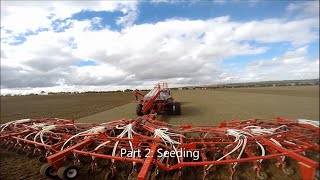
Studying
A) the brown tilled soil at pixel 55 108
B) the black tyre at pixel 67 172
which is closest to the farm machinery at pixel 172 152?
the black tyre at pixel 67 172

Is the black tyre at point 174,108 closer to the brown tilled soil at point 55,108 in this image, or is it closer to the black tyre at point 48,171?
the brown tilled soil at point 55,108

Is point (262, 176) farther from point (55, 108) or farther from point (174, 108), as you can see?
point (55, 108)

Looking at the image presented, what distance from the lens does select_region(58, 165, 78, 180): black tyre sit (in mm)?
3885

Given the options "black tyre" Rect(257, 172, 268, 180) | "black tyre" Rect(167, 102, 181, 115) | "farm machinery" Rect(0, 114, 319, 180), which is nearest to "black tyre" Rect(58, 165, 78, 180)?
"farm machinery" Rect(0, 114, 319, 180)

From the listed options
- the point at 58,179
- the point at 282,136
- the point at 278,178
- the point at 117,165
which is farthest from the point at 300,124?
the point at 58,179

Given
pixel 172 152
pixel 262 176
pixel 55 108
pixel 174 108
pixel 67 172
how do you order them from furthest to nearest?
pixel 55 108 < pixel 174 108 < pixel 172 152 < pixel 262 176 < pixel 67 172

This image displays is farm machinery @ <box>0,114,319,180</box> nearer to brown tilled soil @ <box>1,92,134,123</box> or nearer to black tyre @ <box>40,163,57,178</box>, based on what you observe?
black tyre @ <box>40,163,57,178</box>

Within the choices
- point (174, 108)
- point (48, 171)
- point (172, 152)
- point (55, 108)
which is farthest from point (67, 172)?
point (55, 108)

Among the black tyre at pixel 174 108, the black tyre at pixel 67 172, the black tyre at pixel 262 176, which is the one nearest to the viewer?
the black tyre at pixel 67 172

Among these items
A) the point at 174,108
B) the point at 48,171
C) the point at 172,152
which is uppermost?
the point at 174,108

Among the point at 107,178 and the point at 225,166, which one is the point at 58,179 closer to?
the point at 107,178

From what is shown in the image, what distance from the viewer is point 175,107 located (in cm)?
1148

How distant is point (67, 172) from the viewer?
156 inches

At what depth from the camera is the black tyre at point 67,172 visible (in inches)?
153
